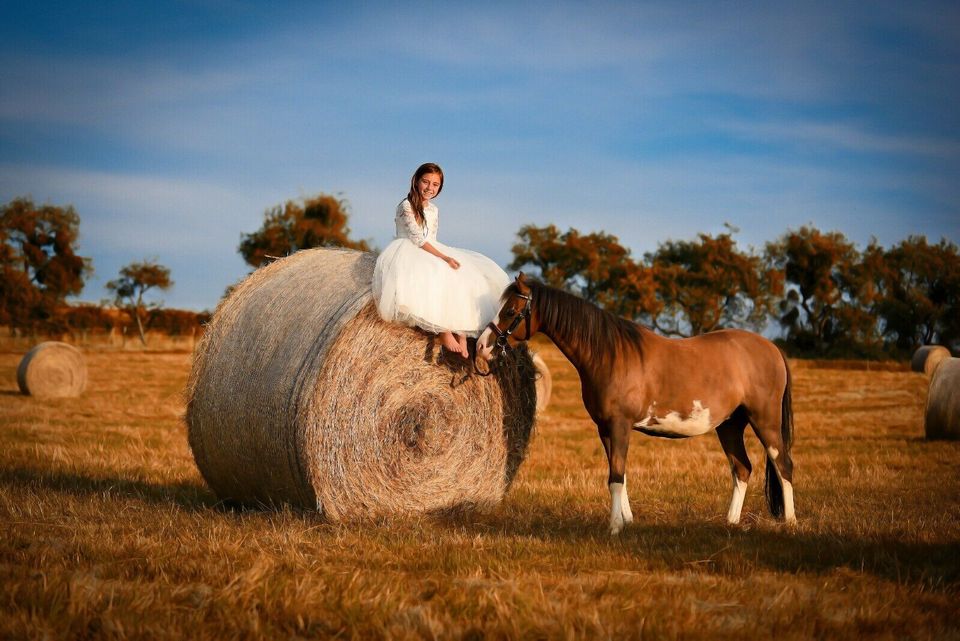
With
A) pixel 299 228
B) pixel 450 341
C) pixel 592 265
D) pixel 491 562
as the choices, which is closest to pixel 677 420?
pixel 450 341

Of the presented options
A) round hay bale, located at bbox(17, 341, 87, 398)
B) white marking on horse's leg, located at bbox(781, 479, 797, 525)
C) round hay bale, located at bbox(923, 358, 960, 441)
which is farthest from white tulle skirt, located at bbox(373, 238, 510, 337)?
round hay bale, located at bbox(17, 341, 87, 398)

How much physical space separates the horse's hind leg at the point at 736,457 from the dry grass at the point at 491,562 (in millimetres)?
154

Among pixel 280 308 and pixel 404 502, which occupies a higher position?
pixel 280 308

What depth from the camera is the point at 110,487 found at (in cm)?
798

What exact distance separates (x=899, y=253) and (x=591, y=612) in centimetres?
5434

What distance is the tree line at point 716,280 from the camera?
45219 mm

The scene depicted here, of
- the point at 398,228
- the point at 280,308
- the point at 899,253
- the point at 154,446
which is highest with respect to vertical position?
the point at 899,253

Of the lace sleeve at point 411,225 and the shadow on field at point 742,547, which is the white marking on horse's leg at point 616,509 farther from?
the lace sleeve at point 411,225

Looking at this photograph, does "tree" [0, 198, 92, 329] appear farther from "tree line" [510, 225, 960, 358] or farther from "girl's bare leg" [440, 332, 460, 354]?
"girl's bare leg" [440, 332, 460, 354]

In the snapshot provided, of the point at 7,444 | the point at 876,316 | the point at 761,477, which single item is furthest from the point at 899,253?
the point at 7,444

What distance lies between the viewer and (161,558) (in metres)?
5.08

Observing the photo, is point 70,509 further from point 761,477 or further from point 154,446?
point 761,477

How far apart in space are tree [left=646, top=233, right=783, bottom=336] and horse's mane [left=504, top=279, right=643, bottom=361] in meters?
45.6

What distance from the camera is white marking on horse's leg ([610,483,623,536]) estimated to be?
21.3 feet
